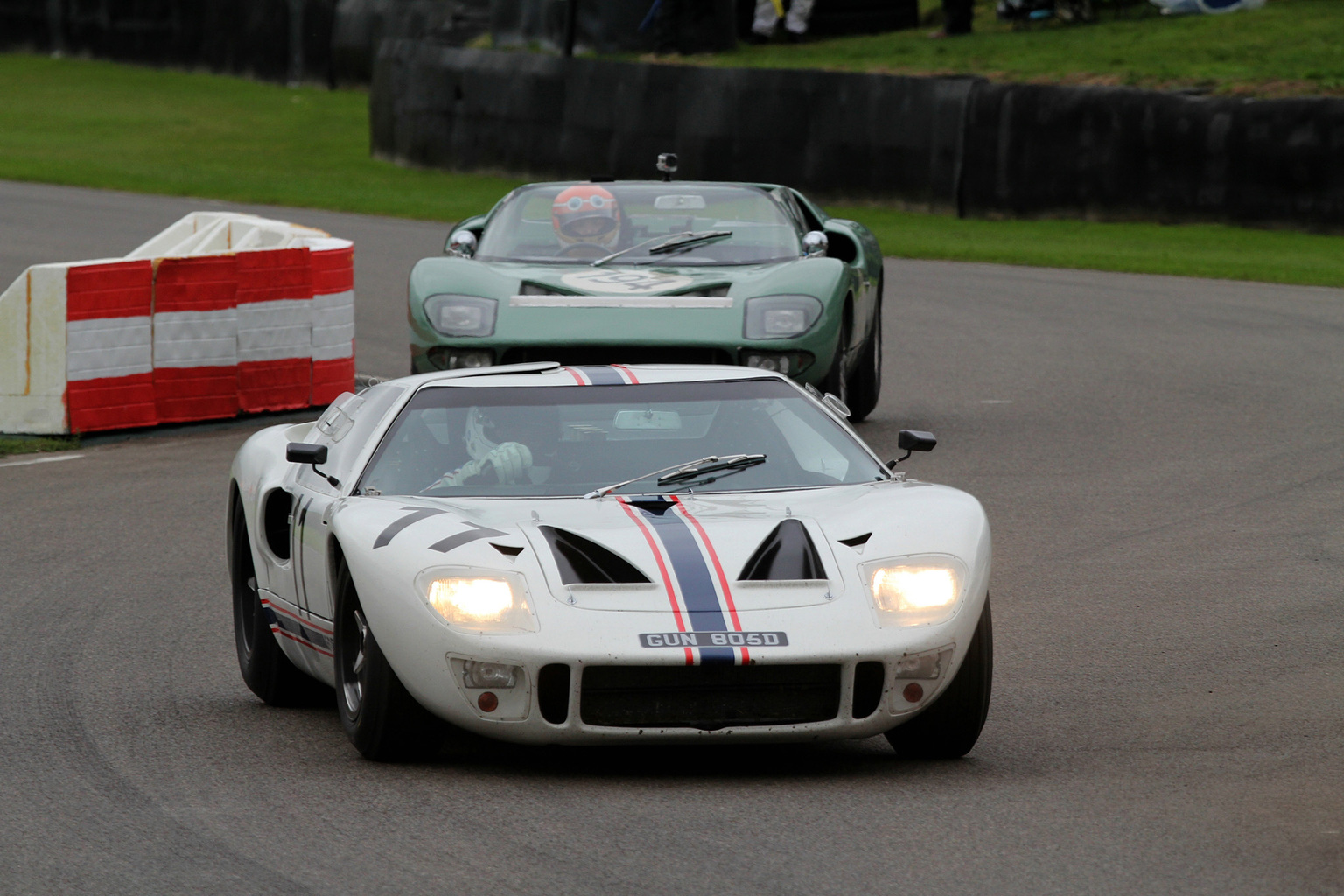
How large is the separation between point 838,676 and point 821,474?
112cm

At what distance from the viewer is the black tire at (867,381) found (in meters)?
12.4

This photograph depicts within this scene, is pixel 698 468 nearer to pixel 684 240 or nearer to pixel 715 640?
pixel 715 640

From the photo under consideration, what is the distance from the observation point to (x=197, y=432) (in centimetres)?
1244

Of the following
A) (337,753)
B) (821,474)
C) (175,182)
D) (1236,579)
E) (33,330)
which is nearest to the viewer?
(337,753)

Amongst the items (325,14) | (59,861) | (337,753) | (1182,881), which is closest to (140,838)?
(59,861)

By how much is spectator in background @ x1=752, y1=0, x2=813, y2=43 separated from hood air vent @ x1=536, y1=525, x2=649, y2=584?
31228mm

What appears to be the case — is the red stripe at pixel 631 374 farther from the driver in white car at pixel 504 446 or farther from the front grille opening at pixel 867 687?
the front grille opening at pixel 867 687

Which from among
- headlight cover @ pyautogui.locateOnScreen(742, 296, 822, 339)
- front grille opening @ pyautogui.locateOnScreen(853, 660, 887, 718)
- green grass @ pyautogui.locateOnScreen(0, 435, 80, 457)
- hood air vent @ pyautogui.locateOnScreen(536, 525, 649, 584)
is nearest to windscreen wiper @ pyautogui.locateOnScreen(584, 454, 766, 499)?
hood air vent @ pyautogui.locateOnScreen(536, 525, 649, 584)

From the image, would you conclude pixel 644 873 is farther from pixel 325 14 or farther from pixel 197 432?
pixel 325 14

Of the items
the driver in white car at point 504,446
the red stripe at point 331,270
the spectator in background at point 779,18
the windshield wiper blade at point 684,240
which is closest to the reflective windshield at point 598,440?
the driver in white car at point 504,446

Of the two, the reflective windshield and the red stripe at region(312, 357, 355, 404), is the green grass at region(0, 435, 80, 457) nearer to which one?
the red stripe at region(312, 357, 355, 404)

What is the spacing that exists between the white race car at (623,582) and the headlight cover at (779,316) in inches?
181

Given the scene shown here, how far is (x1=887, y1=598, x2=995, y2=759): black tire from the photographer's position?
5547 millimetres

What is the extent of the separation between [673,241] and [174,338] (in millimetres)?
2816
